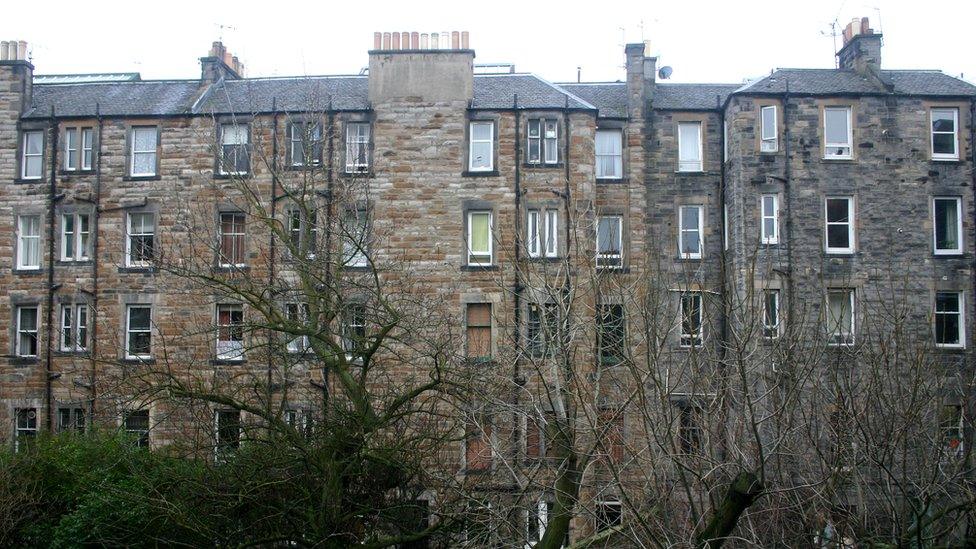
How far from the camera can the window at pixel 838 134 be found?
2928cm

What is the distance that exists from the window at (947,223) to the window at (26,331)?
94.9ft

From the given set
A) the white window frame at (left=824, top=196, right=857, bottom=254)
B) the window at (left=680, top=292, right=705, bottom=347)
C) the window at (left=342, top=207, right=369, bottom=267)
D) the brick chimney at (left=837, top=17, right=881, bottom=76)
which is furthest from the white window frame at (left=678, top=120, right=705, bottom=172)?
the window at (left=342, top=207, right=369, bottom=267)

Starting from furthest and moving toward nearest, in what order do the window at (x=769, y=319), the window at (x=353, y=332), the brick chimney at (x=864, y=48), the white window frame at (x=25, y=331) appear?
1. the brick chimney at (x=864, y=48)
2. the white window frame at (x=25, y=331)
3. the window at (x=353, y=332)
4. the window at (x=769, y=319)

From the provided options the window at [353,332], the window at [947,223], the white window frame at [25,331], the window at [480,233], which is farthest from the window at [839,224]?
the white window frame at [25,331]

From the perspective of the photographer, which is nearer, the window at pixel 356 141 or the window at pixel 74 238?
the window at pixel 356 141

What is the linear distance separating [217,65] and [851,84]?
21170 millimetres

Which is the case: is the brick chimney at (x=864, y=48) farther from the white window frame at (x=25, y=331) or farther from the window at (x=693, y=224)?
the white window frame at (x=25, y=331)

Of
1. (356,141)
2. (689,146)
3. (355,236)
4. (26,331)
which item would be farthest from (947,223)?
(26,331)

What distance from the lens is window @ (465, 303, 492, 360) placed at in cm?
2816

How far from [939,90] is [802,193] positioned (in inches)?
222

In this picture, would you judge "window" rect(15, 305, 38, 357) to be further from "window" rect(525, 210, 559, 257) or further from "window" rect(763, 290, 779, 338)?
"window" rect(763, 290, 779, 338)

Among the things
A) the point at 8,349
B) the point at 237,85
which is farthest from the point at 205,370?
the point at 237,85

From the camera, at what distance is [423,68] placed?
94.8 ft

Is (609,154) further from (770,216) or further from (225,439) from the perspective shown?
(225,439)
